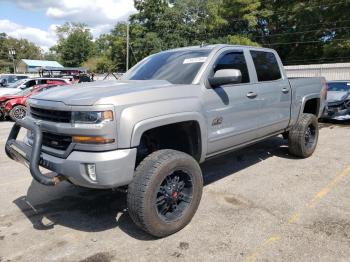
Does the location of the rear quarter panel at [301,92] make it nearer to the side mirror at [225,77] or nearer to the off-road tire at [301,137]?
the off-road tire at [301,137]

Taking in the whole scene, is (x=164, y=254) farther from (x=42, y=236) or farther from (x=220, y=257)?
(x=42, y=236)

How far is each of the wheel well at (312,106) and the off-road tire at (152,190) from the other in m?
4.04

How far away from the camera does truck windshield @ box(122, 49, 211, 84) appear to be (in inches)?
181

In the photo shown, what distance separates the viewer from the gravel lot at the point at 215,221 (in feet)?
11.8

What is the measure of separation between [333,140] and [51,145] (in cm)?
676

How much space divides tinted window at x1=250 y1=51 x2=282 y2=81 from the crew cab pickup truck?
3cm

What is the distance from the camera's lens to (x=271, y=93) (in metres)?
5.55

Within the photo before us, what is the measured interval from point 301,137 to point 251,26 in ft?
132

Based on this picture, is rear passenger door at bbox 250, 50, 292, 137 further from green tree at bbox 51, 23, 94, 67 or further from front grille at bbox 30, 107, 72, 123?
green tree at bbox 51, 23, 94, 67

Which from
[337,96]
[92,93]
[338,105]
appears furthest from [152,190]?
[337,96]

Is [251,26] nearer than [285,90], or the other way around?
[285,90]

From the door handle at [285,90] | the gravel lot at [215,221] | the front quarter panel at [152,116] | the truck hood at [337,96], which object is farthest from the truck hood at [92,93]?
the truck hood at [337,96]

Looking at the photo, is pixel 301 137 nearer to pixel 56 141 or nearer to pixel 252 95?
pixel 252 95

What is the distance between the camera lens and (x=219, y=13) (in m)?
46.5
